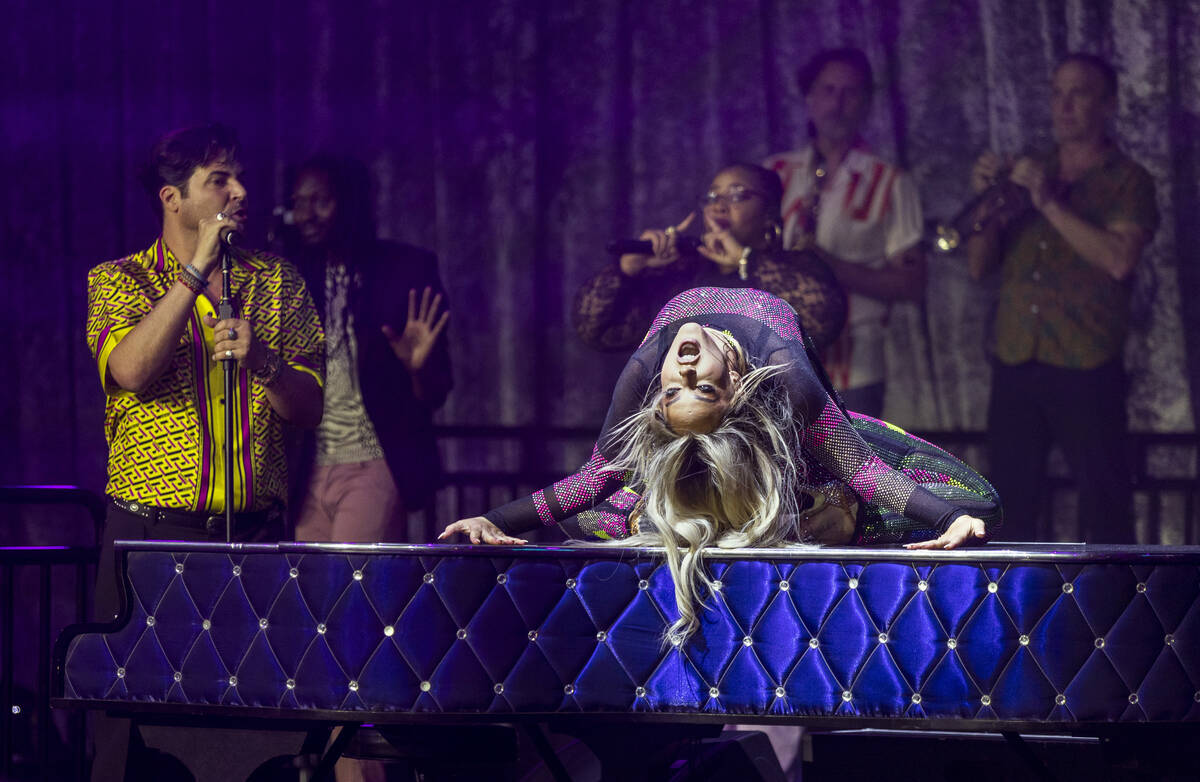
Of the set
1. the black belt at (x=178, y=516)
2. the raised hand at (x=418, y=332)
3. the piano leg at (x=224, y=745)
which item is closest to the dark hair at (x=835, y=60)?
the raised hand at (x=418, y=332)

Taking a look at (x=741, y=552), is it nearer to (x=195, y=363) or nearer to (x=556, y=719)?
(x=556, y=719)

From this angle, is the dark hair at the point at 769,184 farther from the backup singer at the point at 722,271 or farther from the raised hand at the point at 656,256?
the raised hand at the point at 656,256

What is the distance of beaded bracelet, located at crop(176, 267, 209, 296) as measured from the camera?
8.35 ft

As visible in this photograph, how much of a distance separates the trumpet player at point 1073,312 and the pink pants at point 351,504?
2309mm

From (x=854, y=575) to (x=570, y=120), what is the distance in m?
3.43

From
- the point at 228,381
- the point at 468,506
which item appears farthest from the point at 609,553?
the point at 468,506

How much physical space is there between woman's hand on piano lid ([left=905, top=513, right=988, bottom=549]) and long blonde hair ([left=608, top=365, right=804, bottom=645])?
240 mm

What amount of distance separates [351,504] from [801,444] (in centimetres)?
253

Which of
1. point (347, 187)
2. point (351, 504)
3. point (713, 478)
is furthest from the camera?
point (347, 187)

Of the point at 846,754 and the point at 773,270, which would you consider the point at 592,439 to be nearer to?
the point at 773,270

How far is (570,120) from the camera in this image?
4785mm

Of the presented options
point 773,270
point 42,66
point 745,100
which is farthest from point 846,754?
point 42,66

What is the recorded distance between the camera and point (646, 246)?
4.45 metres

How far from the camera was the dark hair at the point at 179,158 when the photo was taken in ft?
9.09
